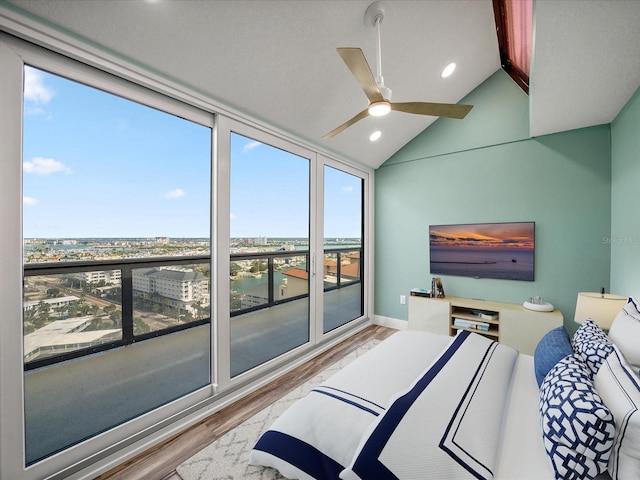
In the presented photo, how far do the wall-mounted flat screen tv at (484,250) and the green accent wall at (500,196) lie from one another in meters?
0.09

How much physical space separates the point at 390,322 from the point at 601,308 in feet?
8.08

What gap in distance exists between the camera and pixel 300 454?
1.22 m

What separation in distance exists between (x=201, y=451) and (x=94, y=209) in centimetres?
180

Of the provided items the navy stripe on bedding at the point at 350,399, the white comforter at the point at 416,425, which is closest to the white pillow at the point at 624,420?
the white comforter at the point at 416,425

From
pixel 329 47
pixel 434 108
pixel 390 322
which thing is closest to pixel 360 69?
pixel 434 108

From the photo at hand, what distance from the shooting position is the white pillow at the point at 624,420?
0.90 meters

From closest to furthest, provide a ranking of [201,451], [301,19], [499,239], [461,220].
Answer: [201,451] < [301,19] < [499,239] < [461,220]

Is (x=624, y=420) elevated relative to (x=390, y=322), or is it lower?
elevated

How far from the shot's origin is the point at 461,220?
11.5 feet

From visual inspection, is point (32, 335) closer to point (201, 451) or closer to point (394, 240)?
point (201, 451)

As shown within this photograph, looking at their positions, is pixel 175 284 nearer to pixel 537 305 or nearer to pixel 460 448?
pixel 460 448

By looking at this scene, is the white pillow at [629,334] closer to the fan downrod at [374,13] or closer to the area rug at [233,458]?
the area rug at [233,458]

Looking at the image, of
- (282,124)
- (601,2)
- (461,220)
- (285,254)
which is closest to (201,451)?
(285,254)

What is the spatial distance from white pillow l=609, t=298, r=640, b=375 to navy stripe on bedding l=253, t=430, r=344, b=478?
1.43 m
